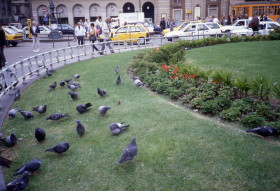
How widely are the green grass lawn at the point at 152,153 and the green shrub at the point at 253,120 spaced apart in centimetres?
20

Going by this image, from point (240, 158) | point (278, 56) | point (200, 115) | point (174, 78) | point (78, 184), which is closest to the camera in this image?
point (78, 184)

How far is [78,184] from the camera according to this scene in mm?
3885

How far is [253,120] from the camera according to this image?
16.7 ft

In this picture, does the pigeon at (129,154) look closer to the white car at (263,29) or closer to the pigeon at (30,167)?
the pigeon at (30,167)

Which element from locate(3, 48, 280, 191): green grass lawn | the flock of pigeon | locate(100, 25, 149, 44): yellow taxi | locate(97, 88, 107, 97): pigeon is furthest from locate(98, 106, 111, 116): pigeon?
locate(100, 25, 149, 44): yellow taxi

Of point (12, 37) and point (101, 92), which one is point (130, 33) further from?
point (101, 92)

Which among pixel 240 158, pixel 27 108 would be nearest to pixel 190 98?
pixel 240 158

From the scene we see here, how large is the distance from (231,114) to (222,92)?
0.97m

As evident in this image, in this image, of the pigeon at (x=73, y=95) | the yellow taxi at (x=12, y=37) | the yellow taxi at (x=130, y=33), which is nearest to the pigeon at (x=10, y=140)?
the pigeon at (x=73, y=95)

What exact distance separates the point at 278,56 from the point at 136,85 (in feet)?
22.5

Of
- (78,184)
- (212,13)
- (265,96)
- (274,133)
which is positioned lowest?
A: (78,184)

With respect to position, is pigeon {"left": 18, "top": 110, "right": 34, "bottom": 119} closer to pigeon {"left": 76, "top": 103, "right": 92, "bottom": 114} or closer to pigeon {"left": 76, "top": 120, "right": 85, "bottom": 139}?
pigeon {"left": 76, "top": 103, "right": 92, "bottom": 114}

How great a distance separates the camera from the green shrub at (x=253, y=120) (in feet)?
16.6

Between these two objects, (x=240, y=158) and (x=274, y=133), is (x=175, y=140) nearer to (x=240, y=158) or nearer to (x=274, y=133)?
(x=240, y=158)
